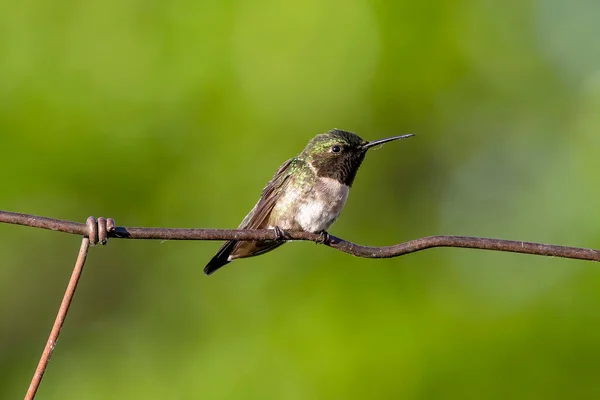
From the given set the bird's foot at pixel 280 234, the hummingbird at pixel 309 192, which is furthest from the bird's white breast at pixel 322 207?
the bird's foot at pixel 280 234

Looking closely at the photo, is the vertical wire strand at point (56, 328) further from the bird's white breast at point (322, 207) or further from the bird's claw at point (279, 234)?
the bird's white breast at point (322, 207)

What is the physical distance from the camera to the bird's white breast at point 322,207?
16.1 ft

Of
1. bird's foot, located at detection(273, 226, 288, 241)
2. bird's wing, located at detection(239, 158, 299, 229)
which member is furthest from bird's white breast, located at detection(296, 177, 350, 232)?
bird's foot, located at detection(273, 226, 288, 241)

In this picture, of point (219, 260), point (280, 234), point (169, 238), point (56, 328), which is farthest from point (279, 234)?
point (219, 260)

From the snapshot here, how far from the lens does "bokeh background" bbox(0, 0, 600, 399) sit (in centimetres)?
595

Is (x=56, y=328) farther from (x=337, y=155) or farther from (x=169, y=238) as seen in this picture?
(x=337, y=155)

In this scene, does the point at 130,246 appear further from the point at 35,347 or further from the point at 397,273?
the point at 397,273

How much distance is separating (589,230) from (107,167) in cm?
396

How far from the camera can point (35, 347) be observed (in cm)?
754

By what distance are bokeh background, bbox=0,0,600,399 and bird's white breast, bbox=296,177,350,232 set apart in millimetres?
1393

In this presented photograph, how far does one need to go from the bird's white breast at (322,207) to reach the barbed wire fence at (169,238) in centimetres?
215

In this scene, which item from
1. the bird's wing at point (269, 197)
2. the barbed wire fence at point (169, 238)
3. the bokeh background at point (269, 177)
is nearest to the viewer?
the barbed wire fence at point (169, 238)

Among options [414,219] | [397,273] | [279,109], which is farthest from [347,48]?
[397,273]

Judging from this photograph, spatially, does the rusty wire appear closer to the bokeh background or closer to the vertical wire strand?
the vertical wire strand
